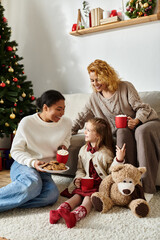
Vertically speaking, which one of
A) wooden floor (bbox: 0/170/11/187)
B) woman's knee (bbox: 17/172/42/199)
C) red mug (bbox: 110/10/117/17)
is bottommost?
wooden floor (bbox: 0/170/11/187)

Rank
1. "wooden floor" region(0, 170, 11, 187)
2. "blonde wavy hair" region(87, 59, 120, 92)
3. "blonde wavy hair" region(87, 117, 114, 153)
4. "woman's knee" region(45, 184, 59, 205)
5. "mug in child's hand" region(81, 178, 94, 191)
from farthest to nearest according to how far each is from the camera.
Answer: "wooden floor" region(0, 170, 11, 187)
"blonde wavy hair" region(87, 59, 120, 92)
"blonde wavy hair" region(87, 117, 114, 153)
"mug in child's hand" region(81, 178, 94, 191)
"woman's knee" region(45, 184, 59, 205)

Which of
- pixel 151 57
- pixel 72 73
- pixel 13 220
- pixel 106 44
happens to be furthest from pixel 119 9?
pixel 13 220

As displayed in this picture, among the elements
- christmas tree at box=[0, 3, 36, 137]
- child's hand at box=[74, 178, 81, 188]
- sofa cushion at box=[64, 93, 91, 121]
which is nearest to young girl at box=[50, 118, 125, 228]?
child's hand at box=[74, 178, 81, 188]

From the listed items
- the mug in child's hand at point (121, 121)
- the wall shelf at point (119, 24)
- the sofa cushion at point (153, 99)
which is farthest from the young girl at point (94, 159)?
the wall shelf at point (119, 24)

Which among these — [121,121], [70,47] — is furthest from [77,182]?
[70,47]

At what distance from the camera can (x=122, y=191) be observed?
1586mm

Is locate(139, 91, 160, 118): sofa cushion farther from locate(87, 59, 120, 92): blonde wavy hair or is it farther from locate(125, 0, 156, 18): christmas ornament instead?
locate(125, 0, 156, 18): christmas ornament

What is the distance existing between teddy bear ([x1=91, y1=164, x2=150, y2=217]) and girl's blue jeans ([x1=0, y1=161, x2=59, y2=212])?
1.13 feet

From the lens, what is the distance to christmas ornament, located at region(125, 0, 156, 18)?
282 cm

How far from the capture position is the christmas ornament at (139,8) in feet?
9.24

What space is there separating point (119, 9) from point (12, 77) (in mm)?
1630

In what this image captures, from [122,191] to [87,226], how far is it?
0.32m

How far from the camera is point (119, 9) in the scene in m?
3.10

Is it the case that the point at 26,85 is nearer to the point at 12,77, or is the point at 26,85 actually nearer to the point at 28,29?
the point at 12,77
